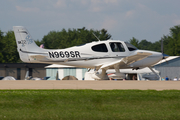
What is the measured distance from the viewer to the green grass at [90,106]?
7.09 meters

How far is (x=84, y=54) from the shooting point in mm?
18000

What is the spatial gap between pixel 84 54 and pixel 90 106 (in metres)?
10.1

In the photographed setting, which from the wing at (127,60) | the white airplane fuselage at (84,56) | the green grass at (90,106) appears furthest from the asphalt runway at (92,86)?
the white airplane fuselage at (84,56)

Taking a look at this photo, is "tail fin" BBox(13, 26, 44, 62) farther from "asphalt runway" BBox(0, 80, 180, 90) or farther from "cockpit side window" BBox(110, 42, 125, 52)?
"cockpit side window" BBox(110, 42, 125, 52)

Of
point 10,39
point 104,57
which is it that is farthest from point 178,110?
point 10,39

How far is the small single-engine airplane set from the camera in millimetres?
17719

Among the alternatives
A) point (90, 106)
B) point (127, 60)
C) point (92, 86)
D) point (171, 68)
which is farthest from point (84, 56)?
point (171, 68)

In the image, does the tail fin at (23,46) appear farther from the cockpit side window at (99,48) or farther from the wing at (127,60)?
the wing at (127,60)

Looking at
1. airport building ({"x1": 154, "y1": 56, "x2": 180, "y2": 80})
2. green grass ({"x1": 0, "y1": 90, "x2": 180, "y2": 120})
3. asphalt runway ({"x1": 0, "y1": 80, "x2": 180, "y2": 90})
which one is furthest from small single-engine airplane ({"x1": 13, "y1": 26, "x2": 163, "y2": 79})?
airport building ({"x1": 154, "y1": 56, "x2": 180, "y2": 80})

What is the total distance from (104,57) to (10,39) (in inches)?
2823

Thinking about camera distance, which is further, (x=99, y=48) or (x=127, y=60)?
(x=99, y=48)

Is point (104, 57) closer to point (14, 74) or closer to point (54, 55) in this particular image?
point (54, 55)

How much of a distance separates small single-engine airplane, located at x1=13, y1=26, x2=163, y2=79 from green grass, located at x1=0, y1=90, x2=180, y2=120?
27.1ft

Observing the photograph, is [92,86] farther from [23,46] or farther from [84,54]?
[23,46]
